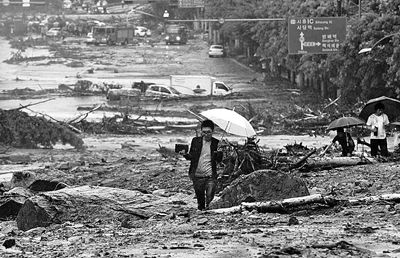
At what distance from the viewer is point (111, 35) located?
112812 mm

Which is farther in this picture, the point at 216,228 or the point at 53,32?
the point at 53,32

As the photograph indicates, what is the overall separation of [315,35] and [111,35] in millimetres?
66900

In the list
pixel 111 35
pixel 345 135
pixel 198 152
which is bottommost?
pixel 111 35

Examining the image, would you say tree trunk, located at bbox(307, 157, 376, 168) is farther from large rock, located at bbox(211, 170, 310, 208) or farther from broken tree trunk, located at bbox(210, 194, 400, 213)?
broken tree trunk, located at bbox(210, 194, 400, 213)

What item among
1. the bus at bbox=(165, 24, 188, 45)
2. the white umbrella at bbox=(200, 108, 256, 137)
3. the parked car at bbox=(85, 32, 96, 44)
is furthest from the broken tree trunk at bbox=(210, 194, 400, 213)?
the parked car at bbox=(85, 32, 96, 44)

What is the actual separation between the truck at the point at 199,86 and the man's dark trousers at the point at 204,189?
155 ft

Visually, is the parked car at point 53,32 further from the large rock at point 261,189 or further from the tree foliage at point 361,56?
the large rock at point 261,189

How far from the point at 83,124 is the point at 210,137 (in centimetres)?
3119

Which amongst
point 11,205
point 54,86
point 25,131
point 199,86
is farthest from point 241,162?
point 54,86

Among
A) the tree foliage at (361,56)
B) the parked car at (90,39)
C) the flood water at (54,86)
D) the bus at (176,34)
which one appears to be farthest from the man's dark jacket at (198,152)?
the parked car at (90,39)

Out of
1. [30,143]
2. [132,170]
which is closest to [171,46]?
[30,143]

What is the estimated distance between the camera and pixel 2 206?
60.2 feet

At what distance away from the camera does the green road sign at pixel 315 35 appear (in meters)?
47.3

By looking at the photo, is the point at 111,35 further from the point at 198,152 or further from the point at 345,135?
the point at 198,152
